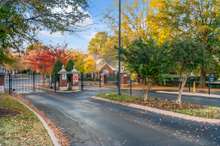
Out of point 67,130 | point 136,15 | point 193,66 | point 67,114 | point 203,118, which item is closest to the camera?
point 67,130

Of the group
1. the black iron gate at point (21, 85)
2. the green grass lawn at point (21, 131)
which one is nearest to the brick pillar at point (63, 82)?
the black iron gate at point (21, 85)

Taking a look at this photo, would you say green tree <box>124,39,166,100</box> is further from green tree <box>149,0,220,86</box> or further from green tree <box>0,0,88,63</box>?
green tree <box>149,0,220,86</box>

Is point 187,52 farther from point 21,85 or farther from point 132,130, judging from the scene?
point 21,85

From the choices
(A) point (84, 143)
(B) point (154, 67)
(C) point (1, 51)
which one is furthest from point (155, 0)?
(A) point (84, 143)

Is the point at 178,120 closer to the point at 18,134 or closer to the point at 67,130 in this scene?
the point at 67,130

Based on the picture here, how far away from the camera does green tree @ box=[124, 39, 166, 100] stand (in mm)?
20203

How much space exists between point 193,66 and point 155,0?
2326cm

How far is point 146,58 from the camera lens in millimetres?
20547

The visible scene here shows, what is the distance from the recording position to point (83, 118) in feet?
49.2

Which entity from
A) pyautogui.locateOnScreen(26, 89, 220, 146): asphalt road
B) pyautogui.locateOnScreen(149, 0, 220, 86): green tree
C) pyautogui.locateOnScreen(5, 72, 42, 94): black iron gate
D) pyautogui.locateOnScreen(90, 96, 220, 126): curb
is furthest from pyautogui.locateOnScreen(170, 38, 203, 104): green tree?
pyautogui.locateOnScreen(5, 72, 42, 94): black iron gate

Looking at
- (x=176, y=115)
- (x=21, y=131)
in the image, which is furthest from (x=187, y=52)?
(x=21, y=131)

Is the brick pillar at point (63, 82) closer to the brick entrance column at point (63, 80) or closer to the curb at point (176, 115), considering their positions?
the brick entrance column at point (63, 80)

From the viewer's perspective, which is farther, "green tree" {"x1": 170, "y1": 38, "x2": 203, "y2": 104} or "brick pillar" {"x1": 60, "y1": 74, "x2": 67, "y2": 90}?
"brick pillar" {"x1": 60, "y1": 74, "x2": 67, "y2": 90}

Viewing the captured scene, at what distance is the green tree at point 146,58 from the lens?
20.2 metres
